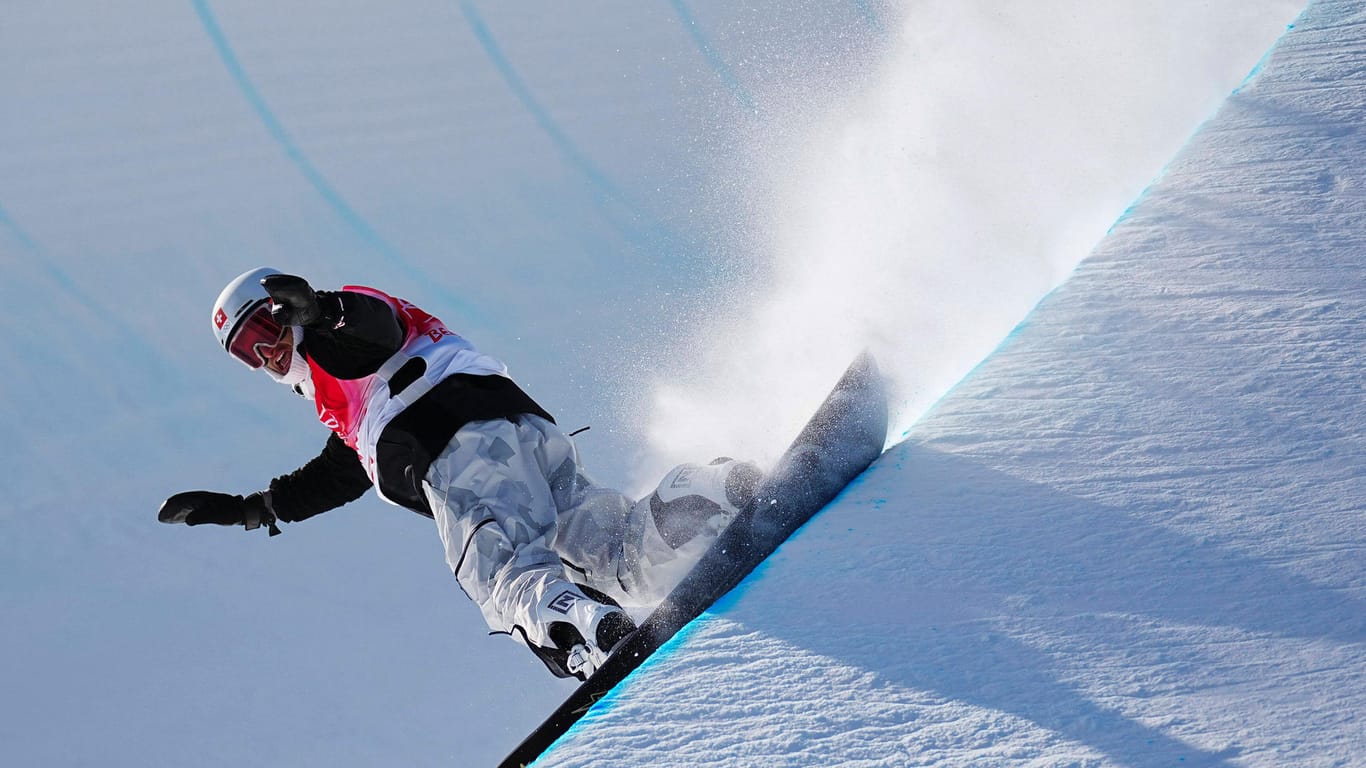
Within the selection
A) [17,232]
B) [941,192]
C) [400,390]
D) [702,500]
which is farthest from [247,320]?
[17,232]

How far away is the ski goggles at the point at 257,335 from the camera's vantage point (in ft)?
9.39

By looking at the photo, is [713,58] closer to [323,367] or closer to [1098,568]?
[323,367]

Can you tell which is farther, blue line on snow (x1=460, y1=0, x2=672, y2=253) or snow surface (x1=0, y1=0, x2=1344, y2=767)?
blue line on snow (x1=460, y1=0, x2=672, y2=253)

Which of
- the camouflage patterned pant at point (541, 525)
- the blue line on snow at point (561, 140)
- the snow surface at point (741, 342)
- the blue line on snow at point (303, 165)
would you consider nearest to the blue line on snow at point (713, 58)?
the snow surface at point (741, 342)

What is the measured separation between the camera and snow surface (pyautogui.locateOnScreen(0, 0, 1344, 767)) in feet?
6.09

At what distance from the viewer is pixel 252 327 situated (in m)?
2.86

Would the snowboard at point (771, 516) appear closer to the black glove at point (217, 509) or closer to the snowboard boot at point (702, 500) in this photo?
the snowboard boot at point (702, 500)

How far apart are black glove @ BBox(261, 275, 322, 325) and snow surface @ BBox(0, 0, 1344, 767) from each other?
1226 mm

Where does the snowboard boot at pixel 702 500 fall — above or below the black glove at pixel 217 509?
below

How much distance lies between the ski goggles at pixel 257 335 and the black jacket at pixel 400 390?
0.24 feet

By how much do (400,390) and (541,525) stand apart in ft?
1.61

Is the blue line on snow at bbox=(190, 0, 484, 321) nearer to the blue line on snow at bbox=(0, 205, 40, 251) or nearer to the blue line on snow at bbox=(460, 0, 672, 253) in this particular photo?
the blue line on snow at bbox=(460, 0, 672, 253)

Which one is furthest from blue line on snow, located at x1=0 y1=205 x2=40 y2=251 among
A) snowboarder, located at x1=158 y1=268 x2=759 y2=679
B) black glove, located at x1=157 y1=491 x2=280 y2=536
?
snowboarder, located at x1=158 y1=268 x2=759 y2=679

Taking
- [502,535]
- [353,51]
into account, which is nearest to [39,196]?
[353,51]
